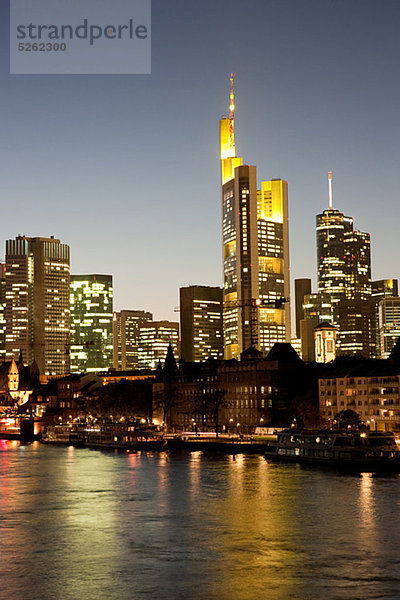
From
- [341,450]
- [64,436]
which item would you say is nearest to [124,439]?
[64,436]

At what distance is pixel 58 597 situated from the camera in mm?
47938

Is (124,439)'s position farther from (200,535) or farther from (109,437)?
(200,535)

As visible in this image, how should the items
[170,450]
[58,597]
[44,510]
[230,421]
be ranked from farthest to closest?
[230,421] < [170,450] < [44,510] < [58,597]

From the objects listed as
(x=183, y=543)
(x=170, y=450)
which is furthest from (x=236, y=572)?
(x=170, y=450)

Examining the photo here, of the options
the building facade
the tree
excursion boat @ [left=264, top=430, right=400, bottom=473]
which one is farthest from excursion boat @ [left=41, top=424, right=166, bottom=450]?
excursion boat @ [left=264, top=430, right=400, bottom=473]

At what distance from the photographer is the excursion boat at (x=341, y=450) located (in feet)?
347

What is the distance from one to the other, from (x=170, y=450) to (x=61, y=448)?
88.5 ft

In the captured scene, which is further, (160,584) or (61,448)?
(61,448)

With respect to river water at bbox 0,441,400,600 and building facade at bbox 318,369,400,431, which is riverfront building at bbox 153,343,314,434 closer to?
building facade at bbox 318,369,400,431

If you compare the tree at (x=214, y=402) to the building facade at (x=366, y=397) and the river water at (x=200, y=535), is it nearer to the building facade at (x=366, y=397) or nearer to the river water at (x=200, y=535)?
the building facade at (x=366, y=397)

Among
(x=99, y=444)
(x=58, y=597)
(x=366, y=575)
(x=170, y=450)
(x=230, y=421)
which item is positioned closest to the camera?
(x=58, y=597)

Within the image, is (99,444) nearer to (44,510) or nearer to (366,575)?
(44,510)

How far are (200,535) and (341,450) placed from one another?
159 feet

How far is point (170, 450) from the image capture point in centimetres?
14788
